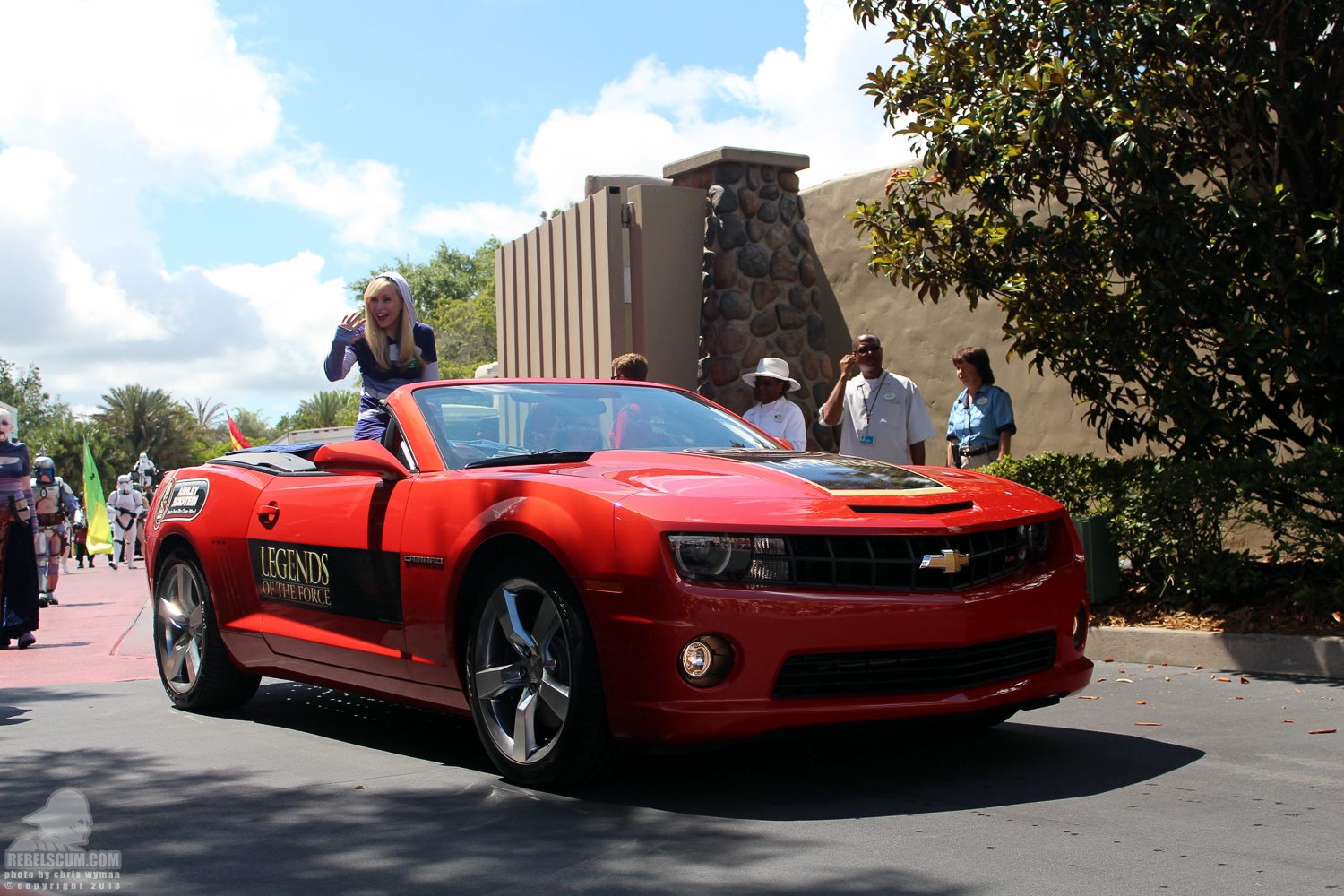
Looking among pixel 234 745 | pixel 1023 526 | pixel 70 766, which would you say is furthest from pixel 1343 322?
pixel 70 766

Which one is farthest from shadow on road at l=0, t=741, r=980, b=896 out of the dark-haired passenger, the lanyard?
the lanyard

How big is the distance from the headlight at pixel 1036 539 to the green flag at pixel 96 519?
27020 mm

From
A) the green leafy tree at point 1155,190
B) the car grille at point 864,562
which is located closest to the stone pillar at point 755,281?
the green leafy tree at point 1155,190

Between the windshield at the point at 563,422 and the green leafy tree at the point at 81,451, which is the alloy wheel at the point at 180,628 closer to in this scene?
the windshield at the point at 563,422

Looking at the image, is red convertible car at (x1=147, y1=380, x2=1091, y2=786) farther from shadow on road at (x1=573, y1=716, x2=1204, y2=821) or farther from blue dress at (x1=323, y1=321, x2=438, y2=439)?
blue dress at (x1=323, y1=321, x2=438, y2=439)

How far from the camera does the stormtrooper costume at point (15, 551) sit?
31.9ft

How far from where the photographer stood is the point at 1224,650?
6.62 m

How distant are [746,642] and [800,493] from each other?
0.58m

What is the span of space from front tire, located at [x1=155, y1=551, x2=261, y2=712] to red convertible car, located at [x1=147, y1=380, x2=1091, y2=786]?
1.98ft

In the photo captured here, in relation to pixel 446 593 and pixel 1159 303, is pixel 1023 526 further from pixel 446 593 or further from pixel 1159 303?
pixel 1159 303

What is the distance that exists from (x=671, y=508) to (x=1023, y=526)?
1301mm

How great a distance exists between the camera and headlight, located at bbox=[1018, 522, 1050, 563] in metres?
4.55

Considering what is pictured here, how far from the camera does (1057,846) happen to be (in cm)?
350

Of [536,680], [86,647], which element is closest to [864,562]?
[536,680]
